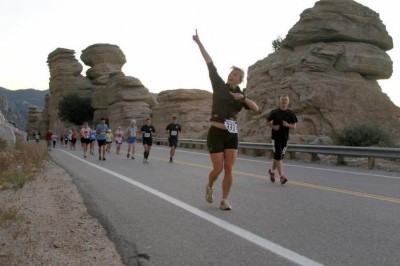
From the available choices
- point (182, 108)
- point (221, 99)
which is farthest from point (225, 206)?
point (182, 108)

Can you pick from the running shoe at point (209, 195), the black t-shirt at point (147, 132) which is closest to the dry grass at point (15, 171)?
the black t-shirt at point (147, 132)

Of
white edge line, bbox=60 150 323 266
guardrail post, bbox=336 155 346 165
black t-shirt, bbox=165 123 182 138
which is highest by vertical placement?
black t-shirt, bbox=165 123 182 138

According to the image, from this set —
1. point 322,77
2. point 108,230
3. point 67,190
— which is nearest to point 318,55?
point 322,77

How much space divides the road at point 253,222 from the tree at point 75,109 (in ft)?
246

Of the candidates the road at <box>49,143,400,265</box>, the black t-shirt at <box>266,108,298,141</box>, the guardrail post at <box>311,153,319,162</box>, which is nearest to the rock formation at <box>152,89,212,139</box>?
the guardrail post at <box>311,153,319,162</box>

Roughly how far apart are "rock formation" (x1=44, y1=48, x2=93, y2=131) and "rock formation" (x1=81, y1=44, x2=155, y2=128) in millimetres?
2152

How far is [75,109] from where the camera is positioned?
Result: 83562mm

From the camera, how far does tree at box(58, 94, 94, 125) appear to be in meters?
83.8

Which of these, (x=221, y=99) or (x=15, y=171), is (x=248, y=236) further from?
(x=15, y=171)

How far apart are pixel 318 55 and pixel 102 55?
2516 inches

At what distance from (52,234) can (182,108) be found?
50.3 metres

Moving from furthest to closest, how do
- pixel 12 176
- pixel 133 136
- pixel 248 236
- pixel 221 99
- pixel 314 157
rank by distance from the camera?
pixel 133 136 → pixel 314 157 → pixel 12 176 → pixel 221 99 → pixel 248 236

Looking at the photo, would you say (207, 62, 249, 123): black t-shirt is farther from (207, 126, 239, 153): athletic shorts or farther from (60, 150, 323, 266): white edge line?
(60, 150, 323, 266): white edge line

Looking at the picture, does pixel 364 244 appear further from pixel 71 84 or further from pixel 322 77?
pixel 71 84
